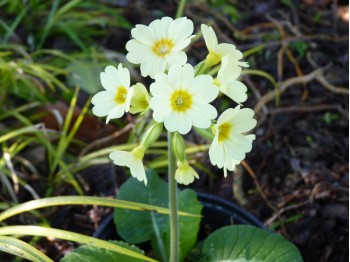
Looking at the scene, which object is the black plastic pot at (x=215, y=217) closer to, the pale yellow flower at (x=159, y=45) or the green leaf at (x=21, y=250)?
the green leaf at (x=21, y=250)

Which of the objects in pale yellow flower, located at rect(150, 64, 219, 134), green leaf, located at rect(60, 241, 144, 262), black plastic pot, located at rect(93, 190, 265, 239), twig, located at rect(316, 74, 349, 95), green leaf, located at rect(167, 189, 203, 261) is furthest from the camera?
twig, located at rect(316, 74, 349, 95)

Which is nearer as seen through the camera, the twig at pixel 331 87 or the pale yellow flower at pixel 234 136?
the pale yellow flower at pixel 234 136

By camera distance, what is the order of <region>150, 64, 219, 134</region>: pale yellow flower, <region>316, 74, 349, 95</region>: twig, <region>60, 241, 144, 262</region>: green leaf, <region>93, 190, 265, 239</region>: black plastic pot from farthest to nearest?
<region>316, 74, 349, 95</region>: twig, <region>93, 190, 265, 239</region>: black plastic pot, <region>60, 241, 144, 262</region>: green leaf, <region>150, 64, 219, 134</region>: pale yellow flower

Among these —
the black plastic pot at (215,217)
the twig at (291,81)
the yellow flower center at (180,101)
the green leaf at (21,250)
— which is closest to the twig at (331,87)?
the twig at (291,81)

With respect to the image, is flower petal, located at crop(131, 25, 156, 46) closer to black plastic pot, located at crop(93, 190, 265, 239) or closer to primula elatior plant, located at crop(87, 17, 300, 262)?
primula elatior plant, located at crop(87, 17, 300, 262)

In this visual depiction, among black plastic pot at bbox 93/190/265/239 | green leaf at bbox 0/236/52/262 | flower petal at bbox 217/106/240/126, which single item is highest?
flower petal at bbox 217/106/240/126

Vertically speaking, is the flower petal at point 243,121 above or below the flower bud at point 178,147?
above

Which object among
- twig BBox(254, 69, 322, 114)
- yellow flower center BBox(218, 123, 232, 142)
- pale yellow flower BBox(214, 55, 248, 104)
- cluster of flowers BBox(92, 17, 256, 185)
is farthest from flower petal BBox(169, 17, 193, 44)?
twig BBox(254, 69, 322, 114)
